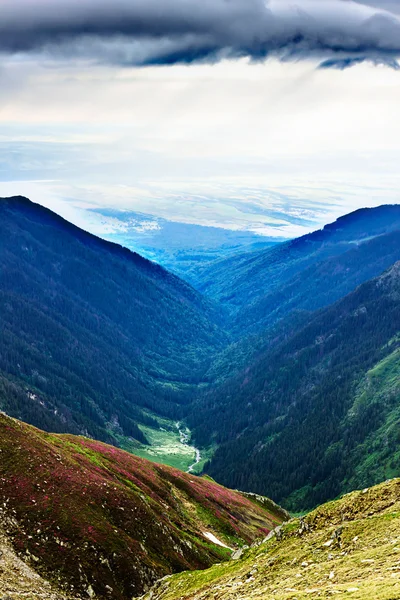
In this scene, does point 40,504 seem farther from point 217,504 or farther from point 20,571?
point 217,504

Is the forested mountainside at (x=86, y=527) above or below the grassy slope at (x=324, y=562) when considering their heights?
below

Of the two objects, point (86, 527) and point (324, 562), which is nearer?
point (324, 562)

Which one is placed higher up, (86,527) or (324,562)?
(324,562)

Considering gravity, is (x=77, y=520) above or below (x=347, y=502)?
below

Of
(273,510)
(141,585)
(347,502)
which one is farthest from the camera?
(273,510)

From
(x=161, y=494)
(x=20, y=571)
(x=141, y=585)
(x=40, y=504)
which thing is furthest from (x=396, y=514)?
(x=161, y=494)
